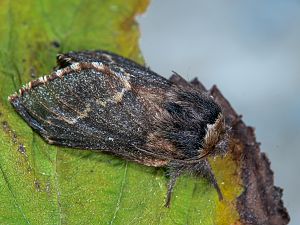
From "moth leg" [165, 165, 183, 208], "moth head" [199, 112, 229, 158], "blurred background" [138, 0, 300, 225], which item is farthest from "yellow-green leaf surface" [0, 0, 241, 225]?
"blurred background" [138, 0, 300, 225]

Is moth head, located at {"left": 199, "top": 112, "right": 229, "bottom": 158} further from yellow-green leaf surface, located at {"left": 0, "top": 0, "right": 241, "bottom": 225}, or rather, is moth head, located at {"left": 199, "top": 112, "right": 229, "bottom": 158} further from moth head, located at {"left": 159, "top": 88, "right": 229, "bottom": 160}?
yellow-green leaf surface, located at {"left": 0, "top": 0, "right": 241, "bottom": 225}

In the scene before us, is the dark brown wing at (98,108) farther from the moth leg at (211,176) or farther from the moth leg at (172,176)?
the moth leg at (211,176)

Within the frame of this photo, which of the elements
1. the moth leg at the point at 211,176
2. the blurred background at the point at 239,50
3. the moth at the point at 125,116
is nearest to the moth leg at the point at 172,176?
the moth at the point at 125,116

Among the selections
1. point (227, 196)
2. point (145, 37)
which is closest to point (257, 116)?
point (145, 37)

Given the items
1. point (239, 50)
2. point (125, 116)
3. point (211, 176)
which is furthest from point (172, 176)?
point (239, 50)

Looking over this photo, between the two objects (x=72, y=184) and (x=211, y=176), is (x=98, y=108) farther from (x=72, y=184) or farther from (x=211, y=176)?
(x=211, y=176)

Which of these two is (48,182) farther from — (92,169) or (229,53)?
(229,53)
